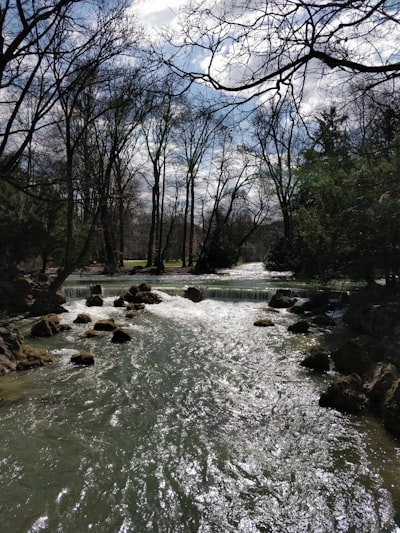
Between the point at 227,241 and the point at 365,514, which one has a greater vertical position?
the point at 227,241

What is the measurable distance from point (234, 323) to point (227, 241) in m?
19.8

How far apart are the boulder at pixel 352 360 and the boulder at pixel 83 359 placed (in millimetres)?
5244

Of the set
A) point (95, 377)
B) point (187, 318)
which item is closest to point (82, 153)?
point (187, 318)

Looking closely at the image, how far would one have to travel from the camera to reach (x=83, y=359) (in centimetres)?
911

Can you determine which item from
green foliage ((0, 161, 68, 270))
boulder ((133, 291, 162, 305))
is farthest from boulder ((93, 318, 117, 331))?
green foliage ((0, 161, 68, 270))

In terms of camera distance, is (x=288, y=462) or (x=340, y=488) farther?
(x=288, y=462)

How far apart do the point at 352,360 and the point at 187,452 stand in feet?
15.1

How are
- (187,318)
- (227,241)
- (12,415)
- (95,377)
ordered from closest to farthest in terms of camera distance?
(12,415) < (95,377) < (187,318) < (227,241)

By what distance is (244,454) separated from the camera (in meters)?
5.32

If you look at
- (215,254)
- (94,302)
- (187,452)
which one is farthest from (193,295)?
(215,254)

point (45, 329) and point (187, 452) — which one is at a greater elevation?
point (45, 329)

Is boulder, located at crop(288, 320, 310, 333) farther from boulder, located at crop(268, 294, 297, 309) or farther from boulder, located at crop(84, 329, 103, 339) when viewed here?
boulder, located at crop(84, 329, 103, 339)

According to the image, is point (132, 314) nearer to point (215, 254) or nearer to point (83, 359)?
point (83, 359)

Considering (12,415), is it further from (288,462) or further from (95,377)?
(288,462)
